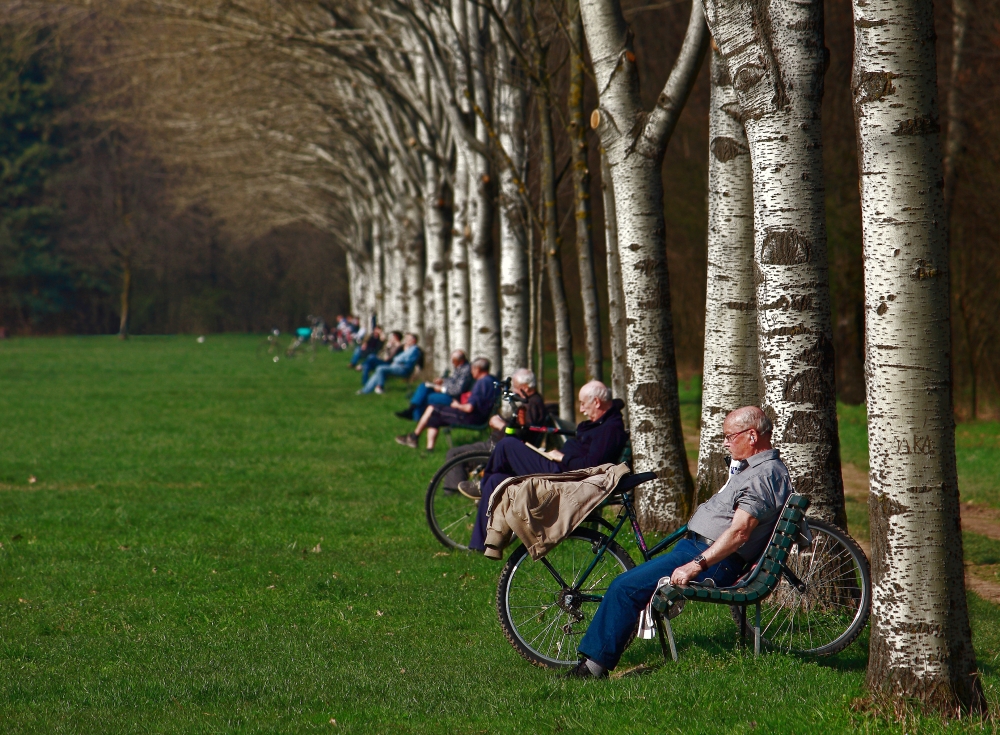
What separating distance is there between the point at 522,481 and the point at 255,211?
53135mm

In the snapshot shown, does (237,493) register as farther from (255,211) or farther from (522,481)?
(255,211)

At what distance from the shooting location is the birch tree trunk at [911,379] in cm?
479

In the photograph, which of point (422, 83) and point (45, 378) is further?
point (45, 378)

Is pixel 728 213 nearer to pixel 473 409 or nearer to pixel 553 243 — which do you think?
pixel 473 409

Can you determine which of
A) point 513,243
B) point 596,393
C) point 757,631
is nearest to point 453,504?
point 596,393

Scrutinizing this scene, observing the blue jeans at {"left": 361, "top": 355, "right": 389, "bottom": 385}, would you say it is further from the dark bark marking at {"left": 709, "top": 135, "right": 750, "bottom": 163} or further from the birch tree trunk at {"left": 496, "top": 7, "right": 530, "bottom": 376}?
the dark bark marking at {"left": 709, "top": 135, "right": 750, "bottom": 163}

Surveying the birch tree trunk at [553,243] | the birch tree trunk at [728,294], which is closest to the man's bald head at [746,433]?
the birch tree trunk at [728,294]

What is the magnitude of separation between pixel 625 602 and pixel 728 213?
3953 mm

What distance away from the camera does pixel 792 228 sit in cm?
700

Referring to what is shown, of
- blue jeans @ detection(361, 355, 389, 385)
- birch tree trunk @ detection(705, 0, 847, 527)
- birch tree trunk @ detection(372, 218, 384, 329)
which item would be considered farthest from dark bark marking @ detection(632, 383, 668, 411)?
birch tree trunk @ detection(372, 218, 384, 329)

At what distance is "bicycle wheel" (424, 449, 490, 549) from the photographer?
31.7 feet

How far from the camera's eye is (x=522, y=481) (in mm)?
6309

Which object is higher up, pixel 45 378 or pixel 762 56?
pixel 762 56

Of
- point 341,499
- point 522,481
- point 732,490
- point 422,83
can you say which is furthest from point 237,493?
point 422,83
